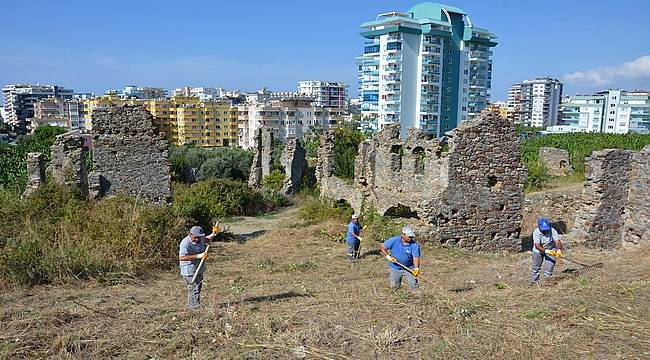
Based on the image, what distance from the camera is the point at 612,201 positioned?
1278 cm

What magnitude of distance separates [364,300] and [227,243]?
24.5 ft

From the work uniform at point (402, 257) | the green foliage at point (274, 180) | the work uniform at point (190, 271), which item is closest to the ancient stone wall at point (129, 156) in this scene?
the work uniform at point (190, 271)

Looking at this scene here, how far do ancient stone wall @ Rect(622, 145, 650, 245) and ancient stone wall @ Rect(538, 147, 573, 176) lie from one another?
13078 millimetres

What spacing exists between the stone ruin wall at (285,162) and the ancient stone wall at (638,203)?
16048mm

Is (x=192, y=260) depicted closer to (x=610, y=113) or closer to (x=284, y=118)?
(x=284, y=118)

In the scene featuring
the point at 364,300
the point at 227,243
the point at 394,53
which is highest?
the point at 394,53

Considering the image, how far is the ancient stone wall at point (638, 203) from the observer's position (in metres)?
12.4

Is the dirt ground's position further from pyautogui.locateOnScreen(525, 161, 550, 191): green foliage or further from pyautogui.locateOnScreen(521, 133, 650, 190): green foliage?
pyautogui.locateOnScreen(521, 133, 650, 190): green foliage

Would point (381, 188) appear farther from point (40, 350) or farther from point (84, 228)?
point (40, 350)

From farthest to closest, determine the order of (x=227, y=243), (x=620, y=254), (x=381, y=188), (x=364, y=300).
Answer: (x=381, y=188), (x=227, y=243), (x=620, y=254), (x=364, y=300)

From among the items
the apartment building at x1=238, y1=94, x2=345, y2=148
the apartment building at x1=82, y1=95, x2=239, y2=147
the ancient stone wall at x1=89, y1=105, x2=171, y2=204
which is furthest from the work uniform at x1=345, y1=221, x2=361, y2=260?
the apartment building at x1=82, y1=95, x2=239, y2=147

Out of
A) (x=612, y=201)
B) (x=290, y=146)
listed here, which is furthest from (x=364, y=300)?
(x=290, y=146)

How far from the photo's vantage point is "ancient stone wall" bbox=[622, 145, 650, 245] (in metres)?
12.4

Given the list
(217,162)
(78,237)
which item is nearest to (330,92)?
(217,162)
